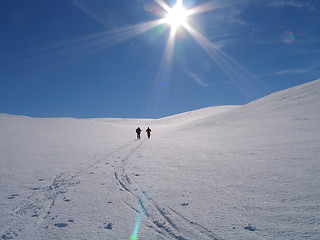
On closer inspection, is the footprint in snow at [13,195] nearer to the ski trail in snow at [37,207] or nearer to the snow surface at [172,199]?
the snow surface at [172,199]

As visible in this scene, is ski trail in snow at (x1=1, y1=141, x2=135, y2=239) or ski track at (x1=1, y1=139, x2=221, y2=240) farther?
ski trail in snow at (x1=1, y1=141, x2=135, y2=239)

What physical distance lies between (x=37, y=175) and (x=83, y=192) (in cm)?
328

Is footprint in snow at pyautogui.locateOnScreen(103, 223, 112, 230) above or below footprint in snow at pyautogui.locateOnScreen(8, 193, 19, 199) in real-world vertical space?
below

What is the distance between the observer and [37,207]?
5117 millimetres

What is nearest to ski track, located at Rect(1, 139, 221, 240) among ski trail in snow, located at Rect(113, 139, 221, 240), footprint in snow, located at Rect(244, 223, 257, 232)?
ski trail in snow, located at Rect(113, 139, 221, 240)

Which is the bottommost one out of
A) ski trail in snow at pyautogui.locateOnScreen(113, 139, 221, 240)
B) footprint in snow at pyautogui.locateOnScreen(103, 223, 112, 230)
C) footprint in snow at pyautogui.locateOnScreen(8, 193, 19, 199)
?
footprint in snow at pyautogui.locateOnScreen(103, 223, 112, 230)

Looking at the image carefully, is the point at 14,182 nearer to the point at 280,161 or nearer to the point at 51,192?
the point at 51,192

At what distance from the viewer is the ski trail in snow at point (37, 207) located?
13.7ft

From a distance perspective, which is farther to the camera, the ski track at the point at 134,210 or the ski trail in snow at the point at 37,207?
the ski trail in snow at the point at 37,207

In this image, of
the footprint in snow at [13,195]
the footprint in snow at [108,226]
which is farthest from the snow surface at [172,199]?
the footprint in snow at [13,195]

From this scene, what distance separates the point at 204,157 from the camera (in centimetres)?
973

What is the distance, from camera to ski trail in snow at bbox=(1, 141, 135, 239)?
4184mm

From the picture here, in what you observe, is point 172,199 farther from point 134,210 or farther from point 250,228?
point 250,228

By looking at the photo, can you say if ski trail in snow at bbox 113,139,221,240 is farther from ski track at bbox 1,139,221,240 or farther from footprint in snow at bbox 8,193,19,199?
footprint in snow at bbox 8,193,19,199
